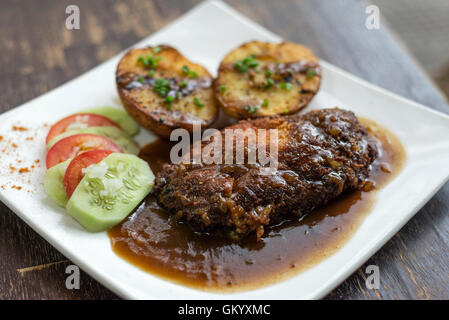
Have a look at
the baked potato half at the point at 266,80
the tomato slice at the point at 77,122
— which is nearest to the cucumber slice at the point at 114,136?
the tomato slice at the point at 77,122

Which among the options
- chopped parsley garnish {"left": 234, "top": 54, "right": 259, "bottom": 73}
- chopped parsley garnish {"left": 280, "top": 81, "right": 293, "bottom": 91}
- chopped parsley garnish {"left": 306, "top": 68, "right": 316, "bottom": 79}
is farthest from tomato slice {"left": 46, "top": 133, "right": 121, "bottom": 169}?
chopped parsley garnish {"left": 306, "top": 68, "right": 316, "bottom": 79}

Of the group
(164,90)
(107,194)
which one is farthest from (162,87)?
(107,194)

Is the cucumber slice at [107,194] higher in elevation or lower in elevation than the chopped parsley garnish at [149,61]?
lower

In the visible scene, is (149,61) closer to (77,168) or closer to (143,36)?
(77,168)

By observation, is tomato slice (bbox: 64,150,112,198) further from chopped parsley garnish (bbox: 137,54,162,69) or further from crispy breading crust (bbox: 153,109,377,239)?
chopped parsley garnish (bbox: 137,54,162,69)

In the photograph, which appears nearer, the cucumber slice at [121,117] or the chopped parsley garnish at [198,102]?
the chopped parsley garnish at [198,102]

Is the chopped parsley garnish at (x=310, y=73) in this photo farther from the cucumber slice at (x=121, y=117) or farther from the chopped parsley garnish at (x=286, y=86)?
the cucumber slice at (x=121, y=117)
